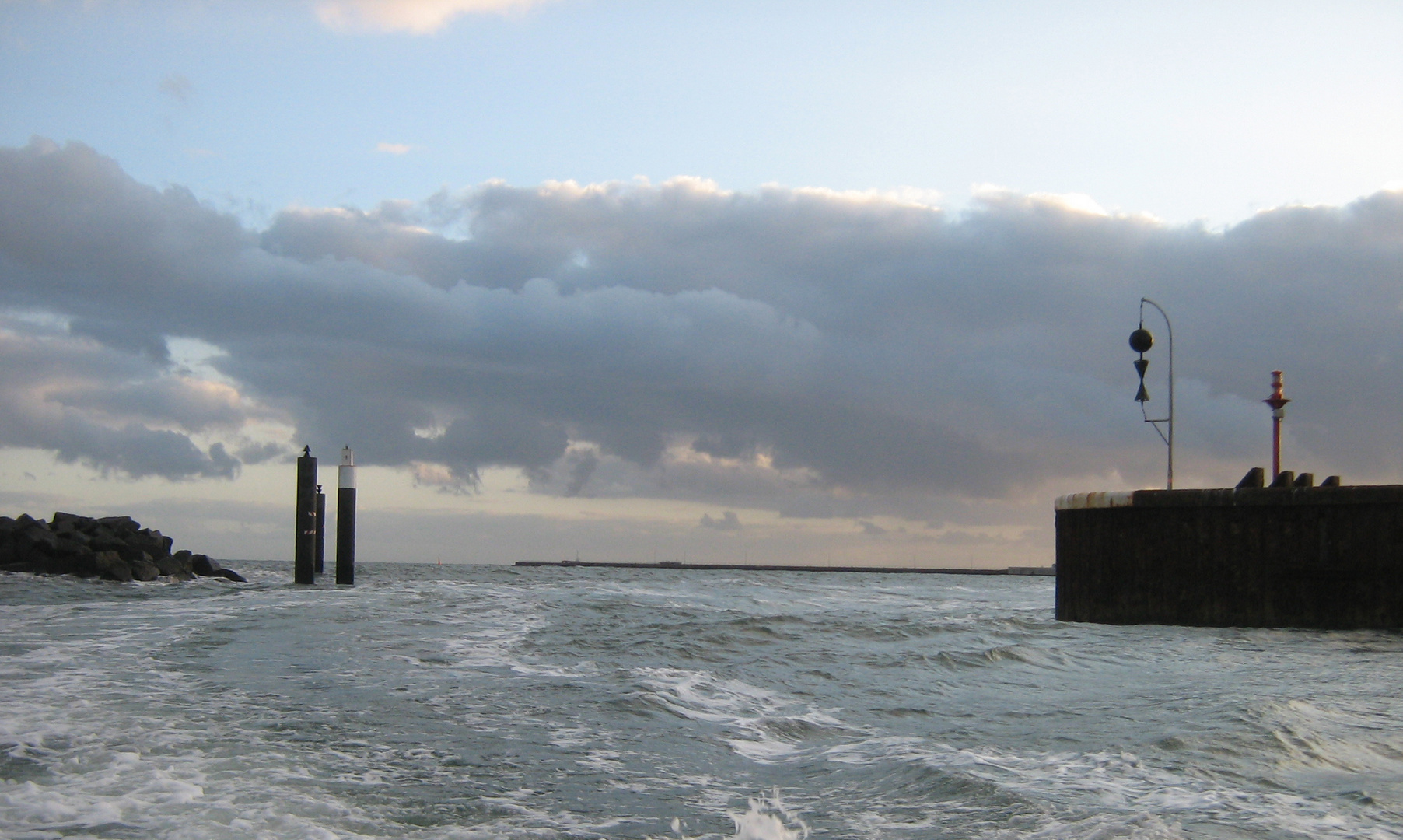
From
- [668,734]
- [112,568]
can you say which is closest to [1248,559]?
[668,734]

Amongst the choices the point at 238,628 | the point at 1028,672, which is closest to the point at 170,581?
the point at 238,628

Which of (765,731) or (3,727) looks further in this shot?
(765,731)

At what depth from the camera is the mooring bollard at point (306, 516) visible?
2159 cm

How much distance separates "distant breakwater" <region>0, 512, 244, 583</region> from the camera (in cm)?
2119

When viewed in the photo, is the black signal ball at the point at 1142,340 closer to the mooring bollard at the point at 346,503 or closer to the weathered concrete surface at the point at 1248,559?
the weathered concrete surface at the point at 1248,559

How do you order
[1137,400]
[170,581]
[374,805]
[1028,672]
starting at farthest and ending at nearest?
[170,581] → [1137,400] → [1028,672] → [374,805]

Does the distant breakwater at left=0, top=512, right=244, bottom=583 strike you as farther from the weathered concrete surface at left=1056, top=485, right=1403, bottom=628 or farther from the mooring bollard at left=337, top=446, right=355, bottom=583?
the weathered concrete surface at left=1056, top=485, right=1403, bottom=628

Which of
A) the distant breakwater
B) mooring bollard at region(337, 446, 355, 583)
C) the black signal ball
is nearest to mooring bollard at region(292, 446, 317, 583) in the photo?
mooring bollard at region(337, 446, 355, 583)

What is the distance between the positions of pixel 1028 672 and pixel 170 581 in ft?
61.7

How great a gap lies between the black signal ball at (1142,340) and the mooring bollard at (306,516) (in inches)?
668

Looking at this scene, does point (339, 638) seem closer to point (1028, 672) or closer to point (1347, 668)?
point (1028, 672)

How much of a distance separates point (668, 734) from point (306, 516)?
17.4m

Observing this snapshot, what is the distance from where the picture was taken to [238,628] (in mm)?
11641

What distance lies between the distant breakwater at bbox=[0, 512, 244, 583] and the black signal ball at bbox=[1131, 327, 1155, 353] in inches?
808
